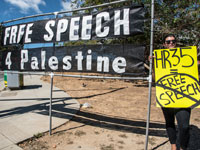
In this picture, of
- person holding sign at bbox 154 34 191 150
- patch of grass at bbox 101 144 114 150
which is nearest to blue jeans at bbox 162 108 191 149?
person holding sign at bbox 154 34 191 150

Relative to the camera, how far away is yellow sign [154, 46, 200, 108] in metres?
2.45

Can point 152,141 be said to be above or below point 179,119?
below

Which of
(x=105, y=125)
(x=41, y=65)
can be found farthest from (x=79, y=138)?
(x=41, y=65)

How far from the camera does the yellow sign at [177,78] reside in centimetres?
245

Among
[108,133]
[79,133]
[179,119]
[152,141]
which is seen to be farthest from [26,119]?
[179,119]

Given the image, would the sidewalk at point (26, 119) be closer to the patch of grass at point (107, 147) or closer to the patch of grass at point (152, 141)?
the patch of grass at point (107, 147)

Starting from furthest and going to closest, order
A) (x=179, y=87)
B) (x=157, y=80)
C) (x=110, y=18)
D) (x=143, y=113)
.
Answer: (x=143, y=113)
(x=110, y=18)
(x=157, y=80)
(x=179, y=87)

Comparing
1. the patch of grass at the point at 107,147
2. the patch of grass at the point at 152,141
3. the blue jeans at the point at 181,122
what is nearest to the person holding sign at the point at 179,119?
the blue jeans at the point at 181,122

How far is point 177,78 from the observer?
2537mm

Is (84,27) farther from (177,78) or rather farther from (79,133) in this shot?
(79,133)

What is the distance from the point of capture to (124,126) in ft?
13.6

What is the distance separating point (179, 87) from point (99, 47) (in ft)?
5.70

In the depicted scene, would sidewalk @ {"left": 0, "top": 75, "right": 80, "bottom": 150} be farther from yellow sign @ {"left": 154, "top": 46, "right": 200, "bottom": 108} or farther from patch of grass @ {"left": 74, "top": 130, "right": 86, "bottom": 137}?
yellow sign @ {"left": 154, "top": 46, "right": 200, "bottom": 108}

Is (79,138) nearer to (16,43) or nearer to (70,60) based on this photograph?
(70,60)
